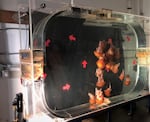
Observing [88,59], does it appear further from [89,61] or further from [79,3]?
[79,3]

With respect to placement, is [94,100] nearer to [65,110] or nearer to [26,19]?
[65,110]

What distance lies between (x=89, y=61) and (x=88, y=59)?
0.03 meters

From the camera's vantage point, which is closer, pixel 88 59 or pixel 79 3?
pixel 88 59

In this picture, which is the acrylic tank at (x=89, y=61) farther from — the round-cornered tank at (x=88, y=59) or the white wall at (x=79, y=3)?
the white wall at (x=79, y=3)

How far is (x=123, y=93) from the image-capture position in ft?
7.82

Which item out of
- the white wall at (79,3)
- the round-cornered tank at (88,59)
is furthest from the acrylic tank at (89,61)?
the white wall at (79,3)

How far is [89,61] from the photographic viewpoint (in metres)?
2.06

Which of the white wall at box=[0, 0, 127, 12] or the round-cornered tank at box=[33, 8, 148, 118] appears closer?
the round-cornered tank at box=[33, 8, 148, 118]

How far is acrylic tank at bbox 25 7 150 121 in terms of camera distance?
1.75m

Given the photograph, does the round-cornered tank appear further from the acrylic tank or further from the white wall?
the white wall

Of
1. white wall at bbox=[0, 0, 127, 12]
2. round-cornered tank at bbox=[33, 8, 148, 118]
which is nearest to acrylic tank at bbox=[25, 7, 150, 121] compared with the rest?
round-cornered tank at bbox=[33, 8, 148, 118]

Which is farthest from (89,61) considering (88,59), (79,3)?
(79,3)

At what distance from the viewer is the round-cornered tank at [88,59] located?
5.79 ft

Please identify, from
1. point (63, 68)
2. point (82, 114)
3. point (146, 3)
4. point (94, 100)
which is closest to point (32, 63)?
point (63, 68)
